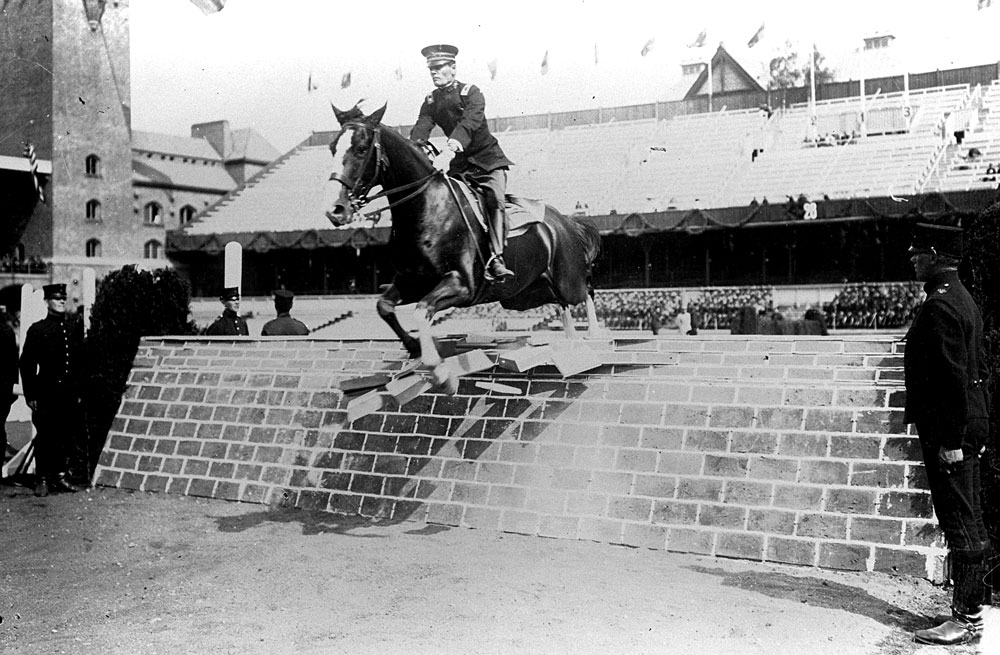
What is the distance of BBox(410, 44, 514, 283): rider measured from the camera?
5922mm

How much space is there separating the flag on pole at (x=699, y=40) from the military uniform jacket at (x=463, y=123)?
224 cm

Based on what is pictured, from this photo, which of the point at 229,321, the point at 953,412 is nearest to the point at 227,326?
the point at 229,321

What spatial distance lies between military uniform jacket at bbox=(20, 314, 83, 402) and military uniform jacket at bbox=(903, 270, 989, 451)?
6.67 metres

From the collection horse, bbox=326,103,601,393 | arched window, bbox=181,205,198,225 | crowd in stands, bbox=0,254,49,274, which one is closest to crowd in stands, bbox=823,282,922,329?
horse, bbox=326,103,601,393

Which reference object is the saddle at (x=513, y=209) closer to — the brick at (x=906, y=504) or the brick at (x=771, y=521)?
the brick at (x=771, y=521)

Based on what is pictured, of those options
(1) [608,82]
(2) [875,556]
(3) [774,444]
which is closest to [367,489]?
(3) [774,444]

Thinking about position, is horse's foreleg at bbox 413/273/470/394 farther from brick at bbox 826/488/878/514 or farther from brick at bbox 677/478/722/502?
brick at bbox 826/488/878/514

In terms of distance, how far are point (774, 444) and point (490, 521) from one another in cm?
181

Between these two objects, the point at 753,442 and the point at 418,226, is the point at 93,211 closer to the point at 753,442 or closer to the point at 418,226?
the point at 418,226

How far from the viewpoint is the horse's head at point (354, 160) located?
524 centimetres

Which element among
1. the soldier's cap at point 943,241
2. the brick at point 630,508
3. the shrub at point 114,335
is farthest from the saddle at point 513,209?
the shrub at point 114,335

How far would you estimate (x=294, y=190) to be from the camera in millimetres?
15992

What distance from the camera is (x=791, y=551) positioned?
15.2 ft

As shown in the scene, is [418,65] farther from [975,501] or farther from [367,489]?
[975,501]
